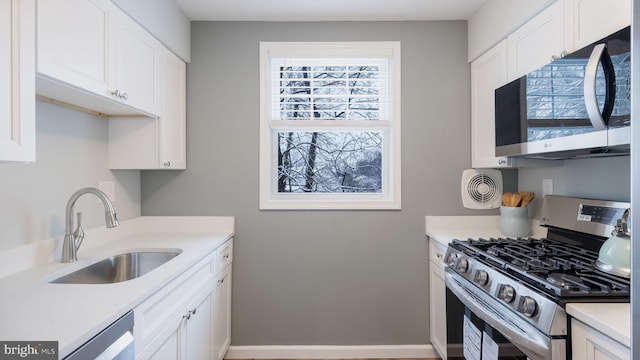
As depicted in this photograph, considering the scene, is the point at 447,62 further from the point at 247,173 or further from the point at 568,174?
the point at 247,173

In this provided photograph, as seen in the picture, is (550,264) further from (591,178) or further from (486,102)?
(486,102)

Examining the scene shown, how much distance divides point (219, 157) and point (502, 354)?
1.96m

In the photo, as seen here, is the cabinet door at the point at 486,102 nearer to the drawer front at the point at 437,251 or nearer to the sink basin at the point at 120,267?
the drawer front at the point at 437,251

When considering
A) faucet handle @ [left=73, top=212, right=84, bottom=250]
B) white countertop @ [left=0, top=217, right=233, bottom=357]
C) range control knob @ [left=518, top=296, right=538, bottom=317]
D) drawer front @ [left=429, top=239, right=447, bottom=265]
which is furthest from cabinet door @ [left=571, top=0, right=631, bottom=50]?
faucet handle @ [left=73, top=212, right=84, bottom=250]

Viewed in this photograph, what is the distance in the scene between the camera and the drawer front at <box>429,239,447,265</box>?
2049 mm

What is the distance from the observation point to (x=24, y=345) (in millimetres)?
765

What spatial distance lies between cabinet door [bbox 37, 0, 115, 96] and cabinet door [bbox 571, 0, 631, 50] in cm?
200

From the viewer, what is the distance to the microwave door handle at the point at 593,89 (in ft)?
3.60

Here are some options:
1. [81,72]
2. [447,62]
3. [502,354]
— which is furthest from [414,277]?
[81,72]

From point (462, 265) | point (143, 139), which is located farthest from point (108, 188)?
point (462, 265)

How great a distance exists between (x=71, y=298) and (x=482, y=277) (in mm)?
1578

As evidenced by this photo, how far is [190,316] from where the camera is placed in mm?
1514

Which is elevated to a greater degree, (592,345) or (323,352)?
(592,345)

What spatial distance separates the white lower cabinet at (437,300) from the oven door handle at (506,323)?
1.49 ft
